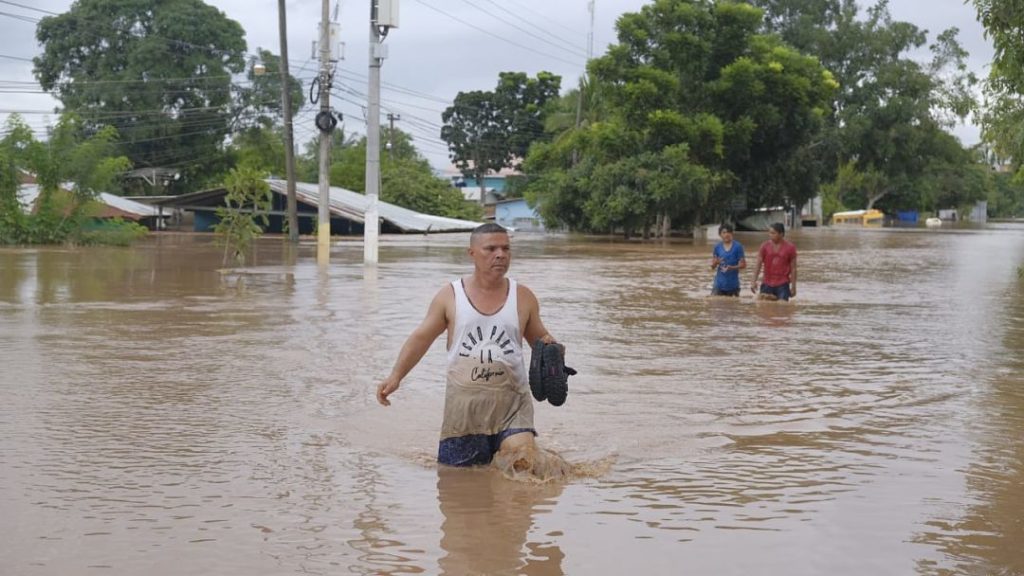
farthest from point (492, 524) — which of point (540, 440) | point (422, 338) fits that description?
point (540, 440)

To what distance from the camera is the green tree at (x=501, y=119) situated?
3452 inches

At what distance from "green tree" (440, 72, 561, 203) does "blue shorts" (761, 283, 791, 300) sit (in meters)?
68.2

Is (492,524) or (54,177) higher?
(54,177)

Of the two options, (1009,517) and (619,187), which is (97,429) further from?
(619,187)

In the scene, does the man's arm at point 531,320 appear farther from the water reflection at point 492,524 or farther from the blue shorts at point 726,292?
the blue shorts at point 726,292

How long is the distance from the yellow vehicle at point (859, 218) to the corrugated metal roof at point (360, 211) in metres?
43.6

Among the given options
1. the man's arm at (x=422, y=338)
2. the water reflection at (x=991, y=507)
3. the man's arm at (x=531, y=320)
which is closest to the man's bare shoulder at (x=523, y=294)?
the man's arm at (x=531, y=320)

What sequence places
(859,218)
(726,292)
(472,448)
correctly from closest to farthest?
(472,448) < (726,292) < (859,218)

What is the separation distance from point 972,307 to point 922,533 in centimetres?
1377

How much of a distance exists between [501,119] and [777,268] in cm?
7213

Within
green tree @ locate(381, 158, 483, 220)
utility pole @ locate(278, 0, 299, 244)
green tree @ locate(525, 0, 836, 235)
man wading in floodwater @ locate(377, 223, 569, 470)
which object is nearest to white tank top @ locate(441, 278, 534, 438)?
man wading in floodwater @ locate(377, 223, 569, 470)

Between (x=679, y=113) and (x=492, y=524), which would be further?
(x=679, y=113)

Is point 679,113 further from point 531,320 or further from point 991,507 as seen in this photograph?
point 991,507

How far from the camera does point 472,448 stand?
22.5 ft
